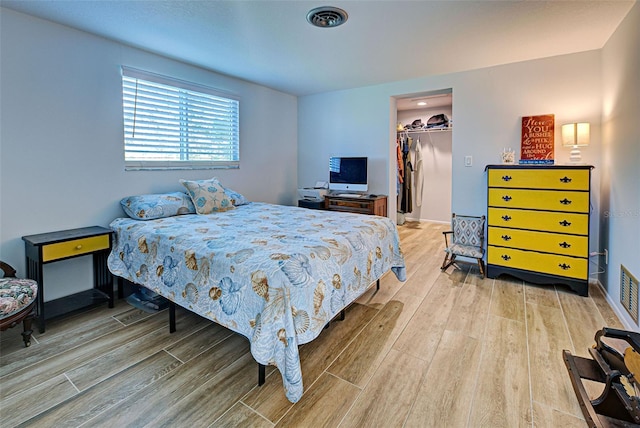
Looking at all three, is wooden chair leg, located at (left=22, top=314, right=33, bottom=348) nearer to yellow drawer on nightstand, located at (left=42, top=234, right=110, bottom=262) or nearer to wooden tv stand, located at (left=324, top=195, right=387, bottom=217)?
yellow drawer on nightstand, located at (left=42, top=234, right=110, bottom=262)

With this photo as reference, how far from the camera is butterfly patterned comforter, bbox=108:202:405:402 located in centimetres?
159

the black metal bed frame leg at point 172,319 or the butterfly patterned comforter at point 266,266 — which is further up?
the butterfly patterned comforter at point 266,266

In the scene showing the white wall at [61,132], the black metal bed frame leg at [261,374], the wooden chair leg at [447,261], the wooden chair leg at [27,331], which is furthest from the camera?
the wooden chair leg at [447,261]

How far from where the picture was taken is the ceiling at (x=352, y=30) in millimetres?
2287

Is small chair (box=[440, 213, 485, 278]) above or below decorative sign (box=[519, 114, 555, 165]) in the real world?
below

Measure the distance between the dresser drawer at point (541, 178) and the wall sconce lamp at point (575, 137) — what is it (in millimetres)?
343

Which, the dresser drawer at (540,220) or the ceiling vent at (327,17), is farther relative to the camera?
the dresser drawer at (540,220)

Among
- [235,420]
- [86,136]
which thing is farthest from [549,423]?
[86,136]

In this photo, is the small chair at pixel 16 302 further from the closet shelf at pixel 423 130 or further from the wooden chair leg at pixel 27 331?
the closet shelf at pixel 423 130

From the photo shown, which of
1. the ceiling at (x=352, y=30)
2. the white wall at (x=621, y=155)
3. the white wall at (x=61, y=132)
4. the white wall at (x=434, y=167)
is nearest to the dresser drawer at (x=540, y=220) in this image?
the white wall at (x=621, y=155)

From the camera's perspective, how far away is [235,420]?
152 cm

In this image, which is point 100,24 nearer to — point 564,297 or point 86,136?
point 86,136

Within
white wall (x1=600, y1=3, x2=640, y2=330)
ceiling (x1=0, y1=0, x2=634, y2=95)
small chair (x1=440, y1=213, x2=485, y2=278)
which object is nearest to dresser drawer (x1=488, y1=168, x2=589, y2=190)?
white wall (x1=600, y1=3, x2=640, y2=330)

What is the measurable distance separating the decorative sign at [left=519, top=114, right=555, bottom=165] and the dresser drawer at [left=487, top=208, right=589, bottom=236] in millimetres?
568
